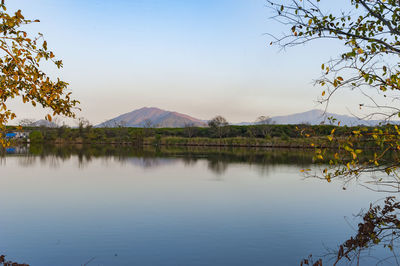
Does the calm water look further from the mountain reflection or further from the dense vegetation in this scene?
the dense vegetation

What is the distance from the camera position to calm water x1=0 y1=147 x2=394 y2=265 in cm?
828

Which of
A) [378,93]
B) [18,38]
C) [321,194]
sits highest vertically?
[18,38]

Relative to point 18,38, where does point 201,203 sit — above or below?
below

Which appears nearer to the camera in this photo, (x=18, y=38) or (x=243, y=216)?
(x=18, y=38)

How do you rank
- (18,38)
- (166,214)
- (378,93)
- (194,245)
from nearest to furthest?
1. (18,38)
2. (378,93)
3. (194,245)
4. (166,214)

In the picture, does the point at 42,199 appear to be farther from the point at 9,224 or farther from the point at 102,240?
the point at 102,240

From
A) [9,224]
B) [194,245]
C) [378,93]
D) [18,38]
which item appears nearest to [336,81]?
[378,93]

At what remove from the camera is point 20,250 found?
27.5 ft

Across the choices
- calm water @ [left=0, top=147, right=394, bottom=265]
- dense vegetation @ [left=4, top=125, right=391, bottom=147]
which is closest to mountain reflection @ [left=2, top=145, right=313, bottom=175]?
calm water @ [left=0, top=147, right=394, bottom=265]

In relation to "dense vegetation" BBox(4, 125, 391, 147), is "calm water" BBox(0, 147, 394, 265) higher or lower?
lower

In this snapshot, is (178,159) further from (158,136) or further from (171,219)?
(158,136)

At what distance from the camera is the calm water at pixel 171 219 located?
828cm

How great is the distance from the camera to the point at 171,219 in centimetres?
1168

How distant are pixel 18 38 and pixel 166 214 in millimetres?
9438
